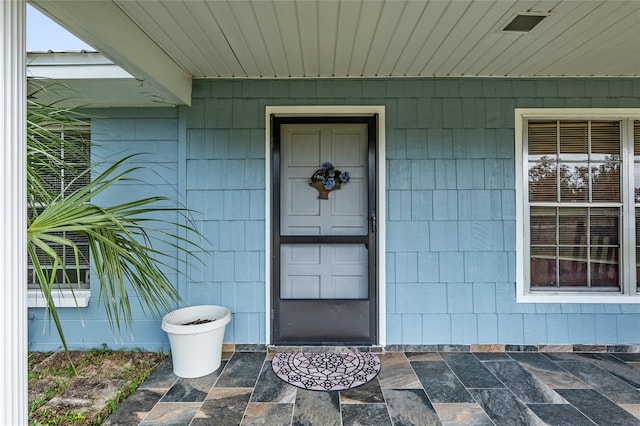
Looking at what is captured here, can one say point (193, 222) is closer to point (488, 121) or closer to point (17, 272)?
point (17, 272)

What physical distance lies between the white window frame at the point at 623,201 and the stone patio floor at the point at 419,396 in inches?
19.5

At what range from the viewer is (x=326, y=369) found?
264 centimetres

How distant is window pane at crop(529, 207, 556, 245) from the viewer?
303cm

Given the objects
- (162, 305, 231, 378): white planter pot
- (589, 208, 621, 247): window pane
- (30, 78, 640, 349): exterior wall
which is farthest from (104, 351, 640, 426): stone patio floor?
(589, 208, 621, 247): window pane

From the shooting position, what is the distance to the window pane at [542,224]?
3.03m

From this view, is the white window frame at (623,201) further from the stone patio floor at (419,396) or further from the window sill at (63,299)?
the window sill at (63,299)

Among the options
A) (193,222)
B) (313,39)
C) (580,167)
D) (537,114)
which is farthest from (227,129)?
(580,167)

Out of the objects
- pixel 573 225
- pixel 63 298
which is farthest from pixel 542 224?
pixel 63 298

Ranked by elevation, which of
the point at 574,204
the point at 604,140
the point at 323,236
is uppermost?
the point at 604,140

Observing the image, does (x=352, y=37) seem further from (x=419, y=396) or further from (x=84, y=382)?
(x=84, y=382)

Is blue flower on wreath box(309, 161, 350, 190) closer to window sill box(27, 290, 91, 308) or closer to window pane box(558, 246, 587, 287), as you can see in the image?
window pane box(558, 246, 587, 287)

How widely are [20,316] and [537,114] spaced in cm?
366

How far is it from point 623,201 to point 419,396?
98.3 inches

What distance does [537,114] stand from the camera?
2.99 m
